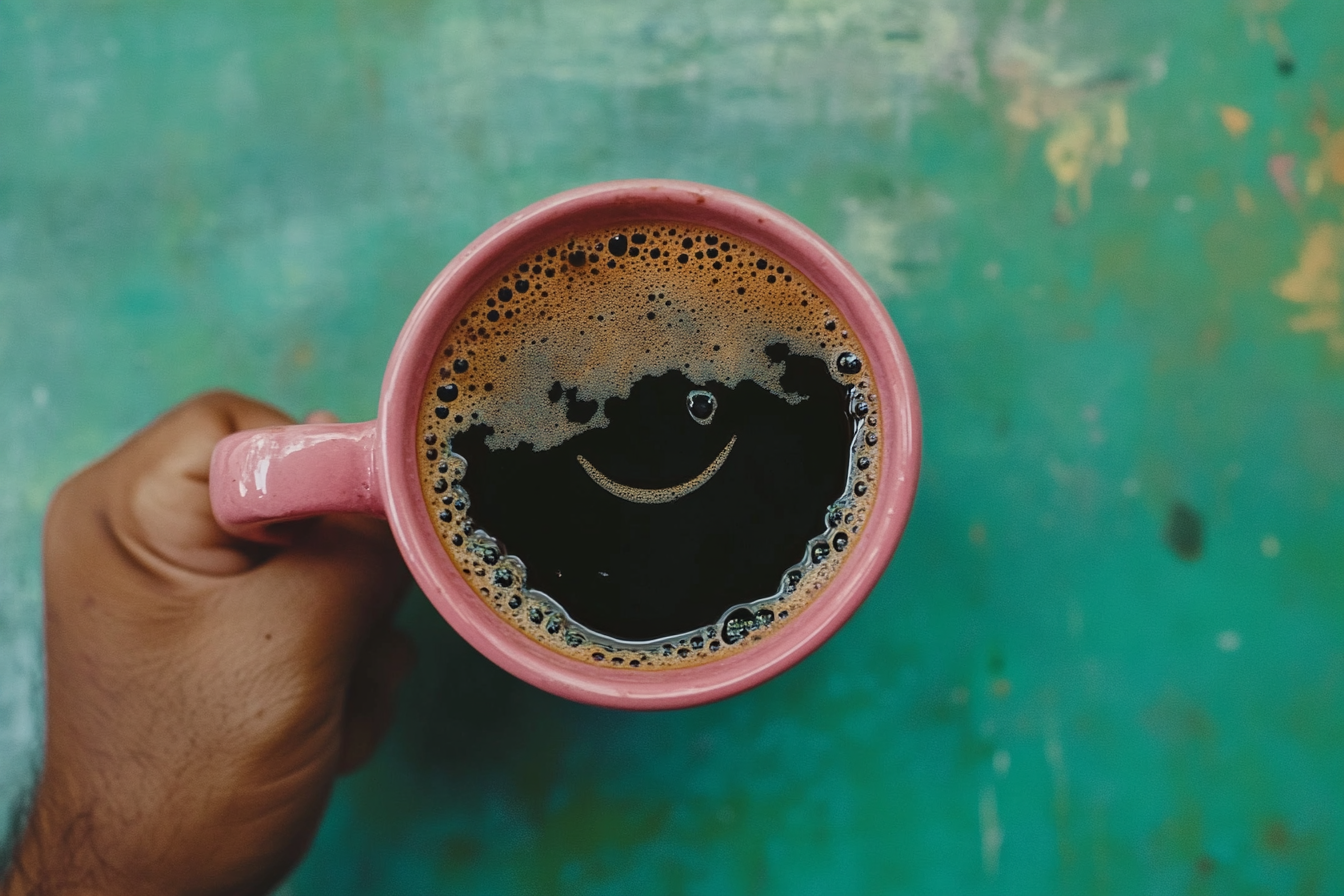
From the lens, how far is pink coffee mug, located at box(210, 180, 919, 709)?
0.59m

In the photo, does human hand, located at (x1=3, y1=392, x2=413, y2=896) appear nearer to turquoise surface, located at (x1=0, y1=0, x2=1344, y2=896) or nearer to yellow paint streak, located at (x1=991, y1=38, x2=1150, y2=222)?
turquoise surface, located at (x1=0, y1=0, x2=1344, y2=896)

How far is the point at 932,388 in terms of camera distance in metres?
0.82

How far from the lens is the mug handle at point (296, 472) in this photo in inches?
23.0

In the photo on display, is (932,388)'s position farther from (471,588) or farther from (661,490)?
(471,588)

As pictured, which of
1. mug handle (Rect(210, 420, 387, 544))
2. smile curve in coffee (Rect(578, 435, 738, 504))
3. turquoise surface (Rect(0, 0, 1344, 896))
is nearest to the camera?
mug handle (Rect(210, 420, 387, 544))

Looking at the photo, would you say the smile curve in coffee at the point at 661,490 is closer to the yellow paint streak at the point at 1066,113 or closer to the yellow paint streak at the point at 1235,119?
the yellow paint streak at the point at 1066,113

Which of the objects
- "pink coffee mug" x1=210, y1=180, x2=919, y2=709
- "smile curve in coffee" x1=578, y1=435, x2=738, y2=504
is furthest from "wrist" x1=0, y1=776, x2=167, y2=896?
"smile curve in coffee" x1=578, y1=435, x2=738, y2=504

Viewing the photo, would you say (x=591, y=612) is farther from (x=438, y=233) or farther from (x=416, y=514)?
(x=438, y=233)

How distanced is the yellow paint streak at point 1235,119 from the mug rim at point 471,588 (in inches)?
17.4

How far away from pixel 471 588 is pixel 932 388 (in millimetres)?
420

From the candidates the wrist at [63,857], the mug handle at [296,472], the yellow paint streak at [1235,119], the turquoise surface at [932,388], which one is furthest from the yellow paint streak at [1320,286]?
the wrist at [63,857]

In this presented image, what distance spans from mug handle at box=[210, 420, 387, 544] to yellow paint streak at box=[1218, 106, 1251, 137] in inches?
29.1

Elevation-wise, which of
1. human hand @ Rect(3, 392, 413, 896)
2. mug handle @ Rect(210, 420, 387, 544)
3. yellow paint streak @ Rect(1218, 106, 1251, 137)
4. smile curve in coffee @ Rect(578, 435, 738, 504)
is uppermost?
yellow paint streak @ Rect(1218, 106, 1251, 137)

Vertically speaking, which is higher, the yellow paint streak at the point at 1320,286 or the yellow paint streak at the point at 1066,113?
the yellow paint streak at the point at 1066,113
